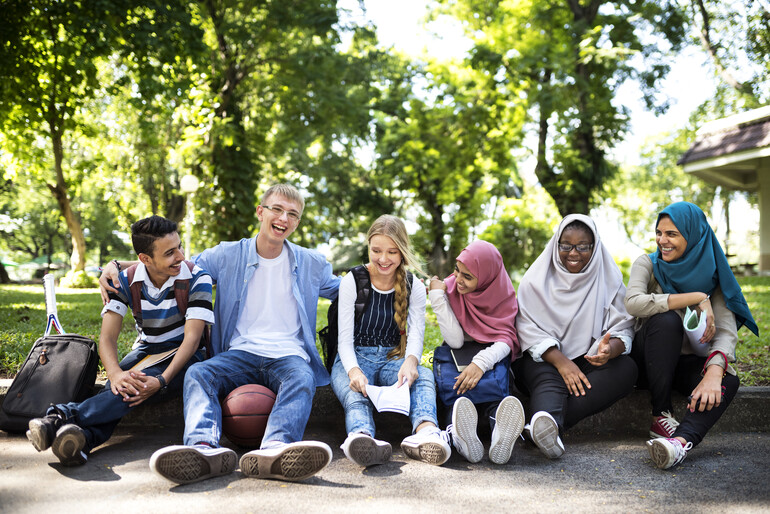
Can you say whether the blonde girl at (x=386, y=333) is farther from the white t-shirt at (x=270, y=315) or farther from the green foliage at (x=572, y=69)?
the green foliage at (x=572, y=69)

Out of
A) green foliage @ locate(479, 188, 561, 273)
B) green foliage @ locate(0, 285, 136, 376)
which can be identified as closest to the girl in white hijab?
green foliage @ locate(0, 285, 136, 376)

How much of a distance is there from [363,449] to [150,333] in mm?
1584

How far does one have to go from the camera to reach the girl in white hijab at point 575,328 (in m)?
3.67

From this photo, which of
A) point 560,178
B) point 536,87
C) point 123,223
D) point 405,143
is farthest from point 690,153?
point 123,223

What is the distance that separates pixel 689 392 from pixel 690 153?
510 inches

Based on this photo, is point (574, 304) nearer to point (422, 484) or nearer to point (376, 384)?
point (376, 384)

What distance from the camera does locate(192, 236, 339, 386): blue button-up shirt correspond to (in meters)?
4.00

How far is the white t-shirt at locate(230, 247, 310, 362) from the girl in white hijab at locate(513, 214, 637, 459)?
1.52 meters

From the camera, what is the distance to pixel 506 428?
10.8 feet

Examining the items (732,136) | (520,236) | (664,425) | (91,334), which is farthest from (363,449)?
(520,236)

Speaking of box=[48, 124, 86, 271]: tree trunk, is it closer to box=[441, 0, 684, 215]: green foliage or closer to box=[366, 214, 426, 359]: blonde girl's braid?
box=[441, 0, 684, 215]: green foliage

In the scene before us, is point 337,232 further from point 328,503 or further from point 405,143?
point 328,503

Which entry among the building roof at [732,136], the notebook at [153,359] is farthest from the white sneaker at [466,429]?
the building roof at [732,136]

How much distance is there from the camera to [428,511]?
262 centimetres
